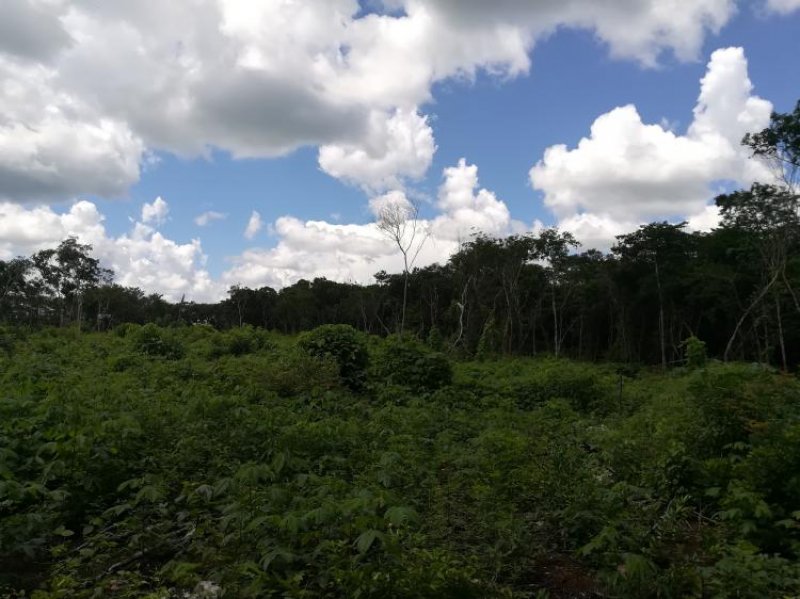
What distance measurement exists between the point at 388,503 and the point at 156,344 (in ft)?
46.9

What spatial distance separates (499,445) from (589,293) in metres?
37.0

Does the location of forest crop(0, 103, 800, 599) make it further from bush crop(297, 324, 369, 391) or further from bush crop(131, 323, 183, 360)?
bush crop(131, 323, 183, 360)

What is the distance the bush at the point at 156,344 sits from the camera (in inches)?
630

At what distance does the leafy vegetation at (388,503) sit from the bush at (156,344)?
27.8 ft

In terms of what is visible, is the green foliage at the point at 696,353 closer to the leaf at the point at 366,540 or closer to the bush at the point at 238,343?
the leaf at the point at 366,540

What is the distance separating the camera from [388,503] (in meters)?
3.85

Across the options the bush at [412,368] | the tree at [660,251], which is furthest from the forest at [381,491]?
the tree at [660,251]

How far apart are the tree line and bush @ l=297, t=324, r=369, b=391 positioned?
9702 millimetres

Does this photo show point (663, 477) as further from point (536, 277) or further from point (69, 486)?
point (536, 277)

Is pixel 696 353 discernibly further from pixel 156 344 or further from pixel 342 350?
pixel 156 344

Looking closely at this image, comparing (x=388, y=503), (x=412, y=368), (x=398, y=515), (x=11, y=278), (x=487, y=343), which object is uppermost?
(x=11, y=278)

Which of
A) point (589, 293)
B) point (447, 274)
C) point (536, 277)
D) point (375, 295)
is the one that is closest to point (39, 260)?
point (375, 295)

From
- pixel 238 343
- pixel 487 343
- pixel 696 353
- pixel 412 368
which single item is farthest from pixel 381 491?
pixel 487 343

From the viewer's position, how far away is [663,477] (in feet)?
16.8
